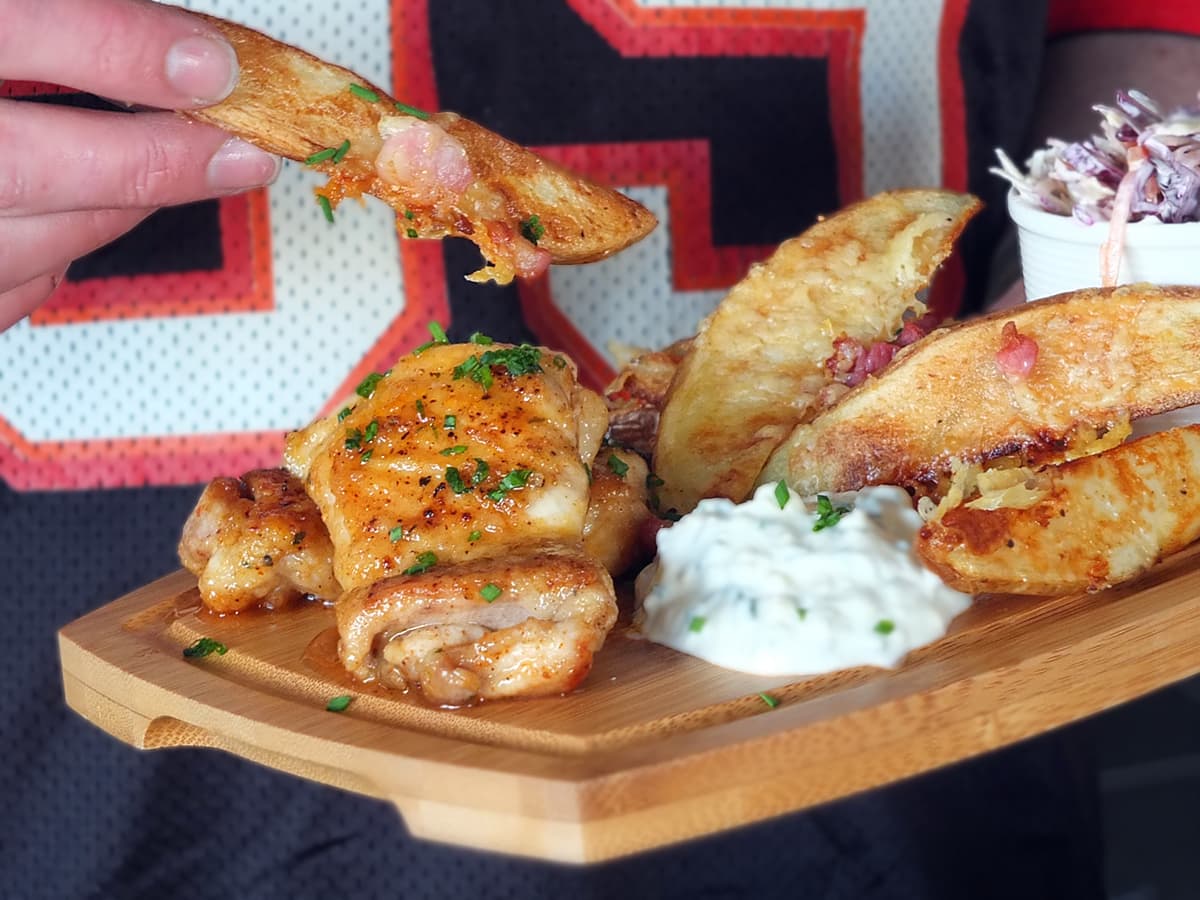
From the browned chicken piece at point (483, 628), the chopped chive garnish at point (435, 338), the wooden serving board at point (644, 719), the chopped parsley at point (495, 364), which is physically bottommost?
the wooden serving board at point (644, 719)

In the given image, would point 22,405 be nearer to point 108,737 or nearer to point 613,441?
point 108,737

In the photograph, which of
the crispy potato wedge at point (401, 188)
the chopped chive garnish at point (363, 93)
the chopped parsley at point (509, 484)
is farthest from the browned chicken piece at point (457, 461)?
the chopped chive garnish at point (363, 93)

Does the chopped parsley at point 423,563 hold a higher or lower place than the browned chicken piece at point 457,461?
lower

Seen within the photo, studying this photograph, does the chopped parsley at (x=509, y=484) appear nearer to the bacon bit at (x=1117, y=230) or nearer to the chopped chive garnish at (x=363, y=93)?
the chopped chive garnish at (x=363, y=93)

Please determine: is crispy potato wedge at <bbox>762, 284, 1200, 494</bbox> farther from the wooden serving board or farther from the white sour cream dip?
the wooden serving board

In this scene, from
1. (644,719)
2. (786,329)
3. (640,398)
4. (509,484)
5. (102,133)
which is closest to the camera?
(644,719)

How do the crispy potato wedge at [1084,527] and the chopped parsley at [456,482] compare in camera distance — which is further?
the chopped parsley at [456,482]

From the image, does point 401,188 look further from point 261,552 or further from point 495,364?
point 261,552

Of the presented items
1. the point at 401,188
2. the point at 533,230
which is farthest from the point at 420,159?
the point at 533,230
